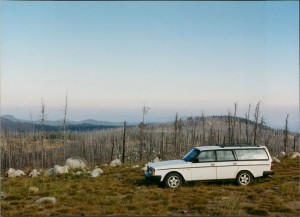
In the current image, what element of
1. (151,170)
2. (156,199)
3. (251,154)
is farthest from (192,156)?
(156,199)

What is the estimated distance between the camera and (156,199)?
1305 cm

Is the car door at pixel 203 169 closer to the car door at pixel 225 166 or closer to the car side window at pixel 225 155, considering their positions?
the car door at pixel 225 166

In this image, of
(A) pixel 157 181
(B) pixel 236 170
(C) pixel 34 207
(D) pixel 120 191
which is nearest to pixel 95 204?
(C) pixel 34 207

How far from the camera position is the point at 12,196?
555 inches

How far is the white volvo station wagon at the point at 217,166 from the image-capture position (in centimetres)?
1558

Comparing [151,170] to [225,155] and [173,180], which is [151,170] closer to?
[173,180]

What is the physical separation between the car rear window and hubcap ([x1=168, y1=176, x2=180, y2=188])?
309 centimetres

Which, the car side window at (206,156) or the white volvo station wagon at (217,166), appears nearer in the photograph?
the white volvo station wagon at (217,166)

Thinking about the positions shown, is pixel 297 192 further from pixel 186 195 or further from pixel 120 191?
pixel 120 191

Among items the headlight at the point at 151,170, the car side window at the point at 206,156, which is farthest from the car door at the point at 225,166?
the headlight at the point at 151,170

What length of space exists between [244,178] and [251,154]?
3.84ft

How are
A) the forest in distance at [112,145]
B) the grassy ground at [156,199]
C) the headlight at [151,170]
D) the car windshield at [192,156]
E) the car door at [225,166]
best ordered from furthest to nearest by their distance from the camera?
the forest in distance at [112,145] → the car windshield at [192,156] → the car door at [225,166] → the headlight at [151,170] → the grassy ground at [156,199]

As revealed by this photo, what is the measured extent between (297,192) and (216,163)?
11.5 feet

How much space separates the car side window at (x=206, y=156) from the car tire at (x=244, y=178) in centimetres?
144
